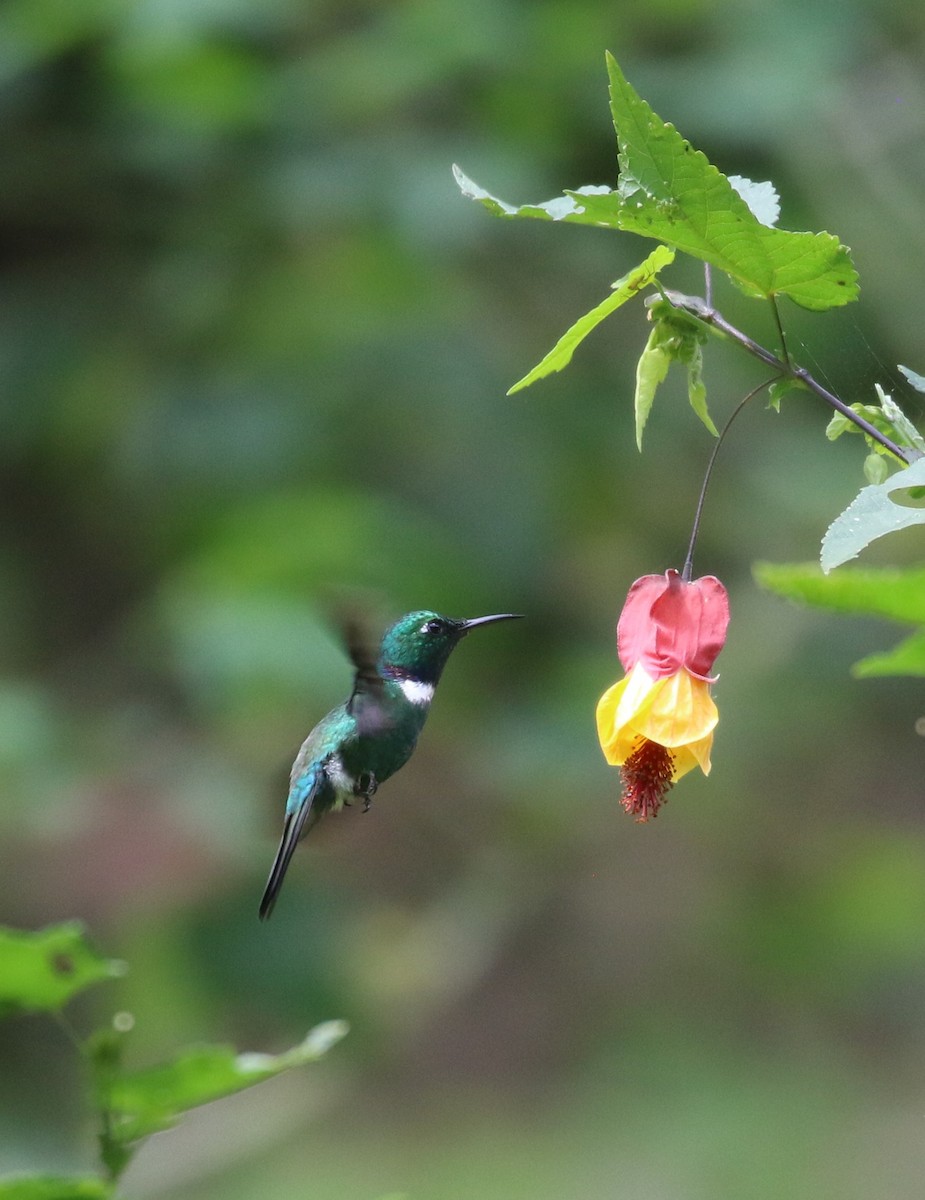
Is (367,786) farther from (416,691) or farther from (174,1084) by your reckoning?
(174,1084)

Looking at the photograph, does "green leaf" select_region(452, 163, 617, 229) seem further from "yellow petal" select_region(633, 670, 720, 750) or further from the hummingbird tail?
the hummingbird tail

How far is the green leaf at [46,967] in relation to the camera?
89cm

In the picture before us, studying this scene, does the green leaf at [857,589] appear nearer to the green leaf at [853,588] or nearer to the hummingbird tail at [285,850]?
the green leaf at [853,588]

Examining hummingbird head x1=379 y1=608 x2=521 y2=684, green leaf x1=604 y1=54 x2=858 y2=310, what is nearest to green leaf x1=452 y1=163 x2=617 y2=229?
green leaf x1=604 y1=54 x2=858 y2=310

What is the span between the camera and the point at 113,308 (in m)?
3.08

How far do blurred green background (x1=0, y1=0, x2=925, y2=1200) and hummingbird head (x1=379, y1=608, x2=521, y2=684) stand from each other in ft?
3.74

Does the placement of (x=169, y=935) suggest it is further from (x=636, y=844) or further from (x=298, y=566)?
(x=636, y=844)

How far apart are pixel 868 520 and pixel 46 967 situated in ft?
1.78

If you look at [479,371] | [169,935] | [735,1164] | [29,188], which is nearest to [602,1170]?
[735,1164]

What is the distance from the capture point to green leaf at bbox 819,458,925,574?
73 centimetres

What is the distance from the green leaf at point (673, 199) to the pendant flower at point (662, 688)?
0.24m

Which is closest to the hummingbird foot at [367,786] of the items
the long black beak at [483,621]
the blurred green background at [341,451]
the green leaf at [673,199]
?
the long black beak at [483,621]

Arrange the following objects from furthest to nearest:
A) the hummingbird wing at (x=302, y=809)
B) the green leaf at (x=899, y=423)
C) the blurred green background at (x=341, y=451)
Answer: the blurred green background at (x=341, y=451)
the hummingbird wing at (x=302, y=809)
the green leaf at (x=899, y=423)

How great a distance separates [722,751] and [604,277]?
39.8 inches
